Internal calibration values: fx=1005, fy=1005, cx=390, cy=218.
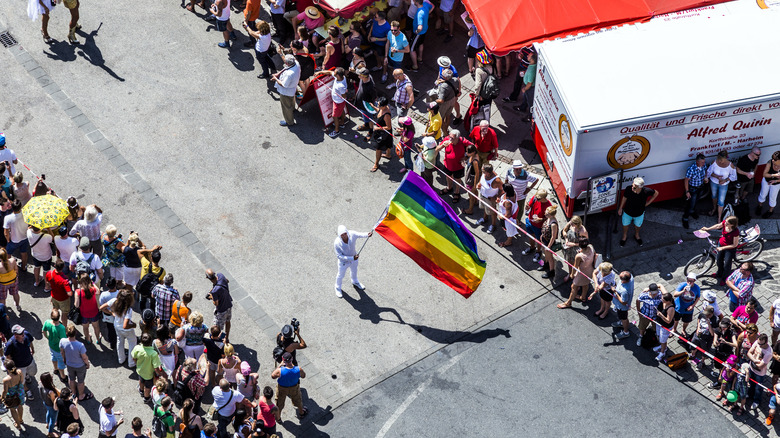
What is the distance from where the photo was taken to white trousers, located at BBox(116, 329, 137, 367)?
53.3 ft

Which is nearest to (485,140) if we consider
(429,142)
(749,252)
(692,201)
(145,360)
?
(429,142)

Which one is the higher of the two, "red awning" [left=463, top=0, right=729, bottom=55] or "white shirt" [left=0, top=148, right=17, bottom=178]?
"red awning" [left=463, top=0, right=729, bottom=55]

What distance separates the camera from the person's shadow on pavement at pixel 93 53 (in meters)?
22.1

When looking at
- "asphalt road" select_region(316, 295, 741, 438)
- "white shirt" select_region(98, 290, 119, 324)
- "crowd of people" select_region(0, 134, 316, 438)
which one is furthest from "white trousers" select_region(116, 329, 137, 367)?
"asphalt road" select_region(316, 295, 741, 438)

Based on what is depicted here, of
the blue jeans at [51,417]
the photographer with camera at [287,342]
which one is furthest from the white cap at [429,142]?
the blue jeans at [51,417]

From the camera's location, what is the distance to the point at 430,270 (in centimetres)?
1695

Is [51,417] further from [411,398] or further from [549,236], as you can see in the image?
[549,236]

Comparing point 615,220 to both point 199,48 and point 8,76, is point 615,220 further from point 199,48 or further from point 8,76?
point 8,76

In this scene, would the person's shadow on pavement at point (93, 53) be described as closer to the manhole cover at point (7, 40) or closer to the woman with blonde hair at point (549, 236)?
the manhole cover at point (7, 40)

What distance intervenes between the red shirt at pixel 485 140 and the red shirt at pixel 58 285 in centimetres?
789

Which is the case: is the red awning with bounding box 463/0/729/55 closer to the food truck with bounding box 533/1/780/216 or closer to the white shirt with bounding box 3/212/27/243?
the food truck with bounding box 533/1/780/216

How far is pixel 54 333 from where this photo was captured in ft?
51.2

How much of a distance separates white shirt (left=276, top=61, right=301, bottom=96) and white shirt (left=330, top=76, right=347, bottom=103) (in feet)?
2.58

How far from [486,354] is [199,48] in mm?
10303
